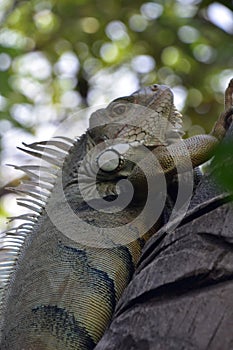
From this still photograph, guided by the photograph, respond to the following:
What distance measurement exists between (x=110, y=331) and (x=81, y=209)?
136 centimetres

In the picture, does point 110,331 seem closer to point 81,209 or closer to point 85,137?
point 81,209

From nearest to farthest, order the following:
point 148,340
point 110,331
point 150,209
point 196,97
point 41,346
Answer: point 148,340
point 110,331
point 41,346
point 150,209
point 196,97

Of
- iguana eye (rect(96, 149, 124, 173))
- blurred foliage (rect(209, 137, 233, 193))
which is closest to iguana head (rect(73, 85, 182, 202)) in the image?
iguana eye (rect(96, 149, 124, 173))

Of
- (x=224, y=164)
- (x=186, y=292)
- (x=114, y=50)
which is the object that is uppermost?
(x=224, y=164)

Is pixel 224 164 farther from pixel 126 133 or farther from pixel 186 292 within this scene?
pixel 126 133

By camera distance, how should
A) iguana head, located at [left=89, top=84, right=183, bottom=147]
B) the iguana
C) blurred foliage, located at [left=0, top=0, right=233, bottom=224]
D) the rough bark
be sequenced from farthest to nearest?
blurred foliage, located at [left=0, top=0, right=233, bottom=224] → iguana head, located at [left=89, top=84, right=183, bottom=147] → the iguana → the rough bark

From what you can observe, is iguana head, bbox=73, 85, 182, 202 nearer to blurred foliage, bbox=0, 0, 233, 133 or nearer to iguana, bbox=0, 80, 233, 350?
iguana, bbox=0, 80, 233, 350

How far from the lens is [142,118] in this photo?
4.18 m

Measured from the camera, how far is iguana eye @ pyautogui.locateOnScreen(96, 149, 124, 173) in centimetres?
381

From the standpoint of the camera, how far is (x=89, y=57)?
9266 millimetres

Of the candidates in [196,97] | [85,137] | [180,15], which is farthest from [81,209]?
[196,97]

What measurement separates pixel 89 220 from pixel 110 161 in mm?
413

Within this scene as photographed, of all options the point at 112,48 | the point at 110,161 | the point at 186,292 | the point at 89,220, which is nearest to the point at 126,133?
the point at 110,161

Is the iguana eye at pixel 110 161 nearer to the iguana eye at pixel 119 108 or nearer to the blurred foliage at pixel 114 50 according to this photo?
the iguana eye at pixel 119 108
